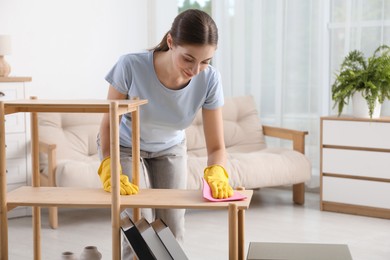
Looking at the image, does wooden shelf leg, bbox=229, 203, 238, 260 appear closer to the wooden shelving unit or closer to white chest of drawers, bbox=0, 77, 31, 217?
the wooden shelving unit

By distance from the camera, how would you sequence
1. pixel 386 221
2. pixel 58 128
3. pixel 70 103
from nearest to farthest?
pixel 70 103
pixel 386 221
pixel 58 128

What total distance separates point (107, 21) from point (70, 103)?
3.33m

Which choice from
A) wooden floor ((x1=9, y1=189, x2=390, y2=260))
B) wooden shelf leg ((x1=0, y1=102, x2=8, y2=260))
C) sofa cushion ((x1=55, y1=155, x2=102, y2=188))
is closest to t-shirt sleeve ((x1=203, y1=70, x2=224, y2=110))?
wooden shelf leg ((x1=0, y1=102, x2=8, y2=260))

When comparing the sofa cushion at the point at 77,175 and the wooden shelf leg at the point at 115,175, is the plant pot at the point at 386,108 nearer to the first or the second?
the sofa cushion at the point at 77,175

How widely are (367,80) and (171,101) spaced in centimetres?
235

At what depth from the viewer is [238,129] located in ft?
17.2

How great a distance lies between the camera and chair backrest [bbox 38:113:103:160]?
4.66 meters

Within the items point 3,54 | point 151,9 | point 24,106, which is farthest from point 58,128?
point 24,106

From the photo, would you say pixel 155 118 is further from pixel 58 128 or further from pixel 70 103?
pixel 58 128

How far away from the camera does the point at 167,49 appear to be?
2.50m

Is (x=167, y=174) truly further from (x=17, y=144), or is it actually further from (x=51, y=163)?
(x=17, y=144)

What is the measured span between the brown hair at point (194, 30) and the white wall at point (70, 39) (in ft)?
9.25

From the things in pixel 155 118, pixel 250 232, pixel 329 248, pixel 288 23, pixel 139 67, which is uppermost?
pixel 288 23

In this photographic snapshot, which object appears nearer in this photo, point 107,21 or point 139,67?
point 139,67
